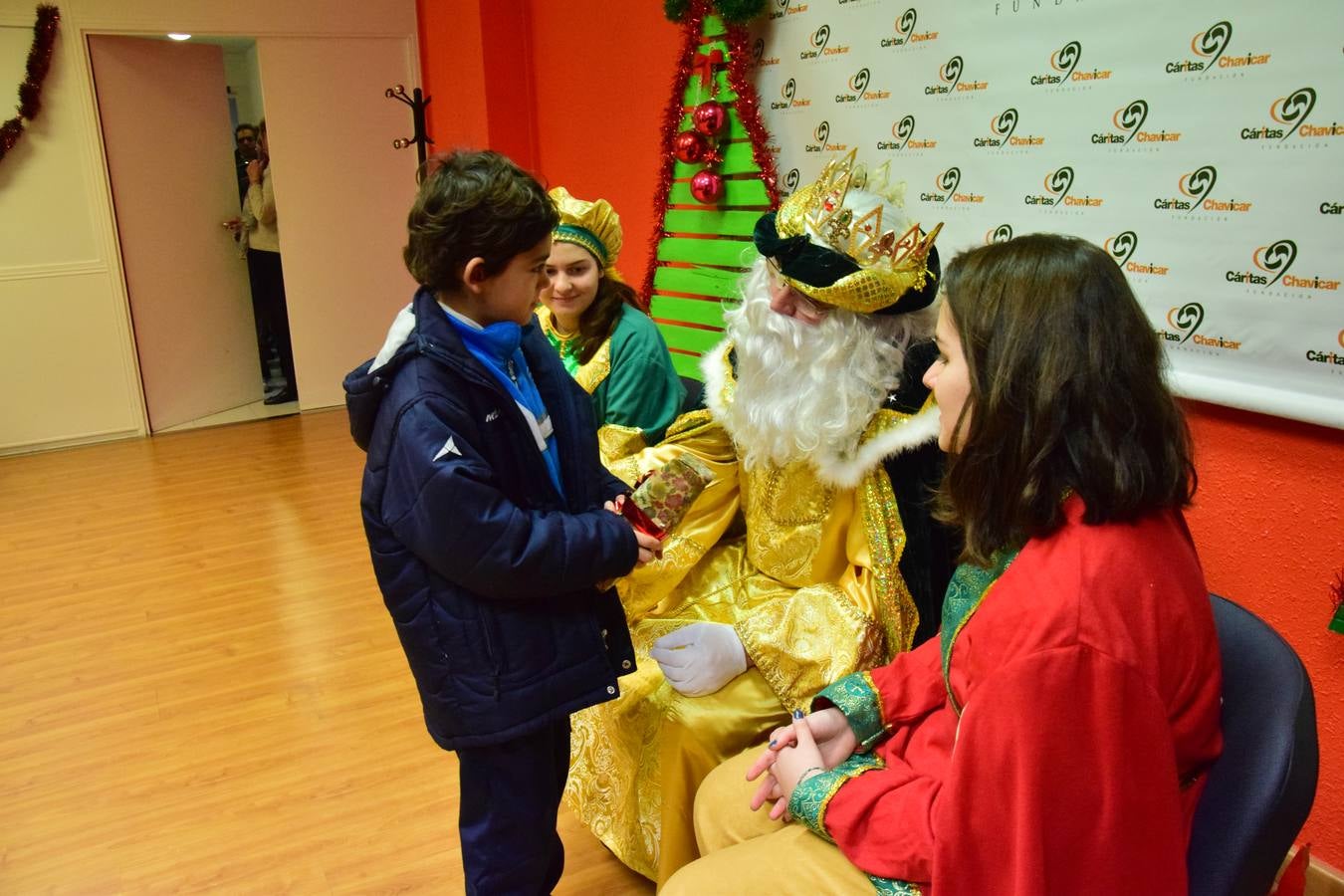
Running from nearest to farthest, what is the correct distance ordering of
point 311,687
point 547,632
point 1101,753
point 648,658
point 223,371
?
point 1101,753, point 547,632, point 648,658, point 311,687, point 223,371

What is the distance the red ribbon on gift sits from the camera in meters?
3.24

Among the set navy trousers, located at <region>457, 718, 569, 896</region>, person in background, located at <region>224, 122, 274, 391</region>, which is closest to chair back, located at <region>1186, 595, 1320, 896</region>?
navy trousers, located at <region>457, 718, 569, 896</region>

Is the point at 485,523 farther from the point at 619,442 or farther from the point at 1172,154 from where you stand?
the point at 1172,154

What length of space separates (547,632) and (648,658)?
15.7 inches

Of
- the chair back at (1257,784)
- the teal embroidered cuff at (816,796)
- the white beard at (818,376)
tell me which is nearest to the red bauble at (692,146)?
the white beard at (818,376)

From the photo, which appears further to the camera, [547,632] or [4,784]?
[4,784]

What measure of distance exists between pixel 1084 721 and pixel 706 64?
2893mm

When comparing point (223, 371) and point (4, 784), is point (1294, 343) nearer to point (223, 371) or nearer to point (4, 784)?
point (4, 784)

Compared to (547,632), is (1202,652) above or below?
above

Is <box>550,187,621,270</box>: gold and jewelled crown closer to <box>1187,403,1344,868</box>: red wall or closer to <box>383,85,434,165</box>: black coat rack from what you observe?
<box>1187,403,1344,868</box>: red wall

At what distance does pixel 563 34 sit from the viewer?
14.5 feet

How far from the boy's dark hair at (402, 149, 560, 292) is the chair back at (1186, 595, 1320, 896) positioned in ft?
3.62

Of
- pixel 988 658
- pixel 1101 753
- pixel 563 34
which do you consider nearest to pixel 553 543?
pixel 988 658

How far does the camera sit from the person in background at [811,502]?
5.43ft
